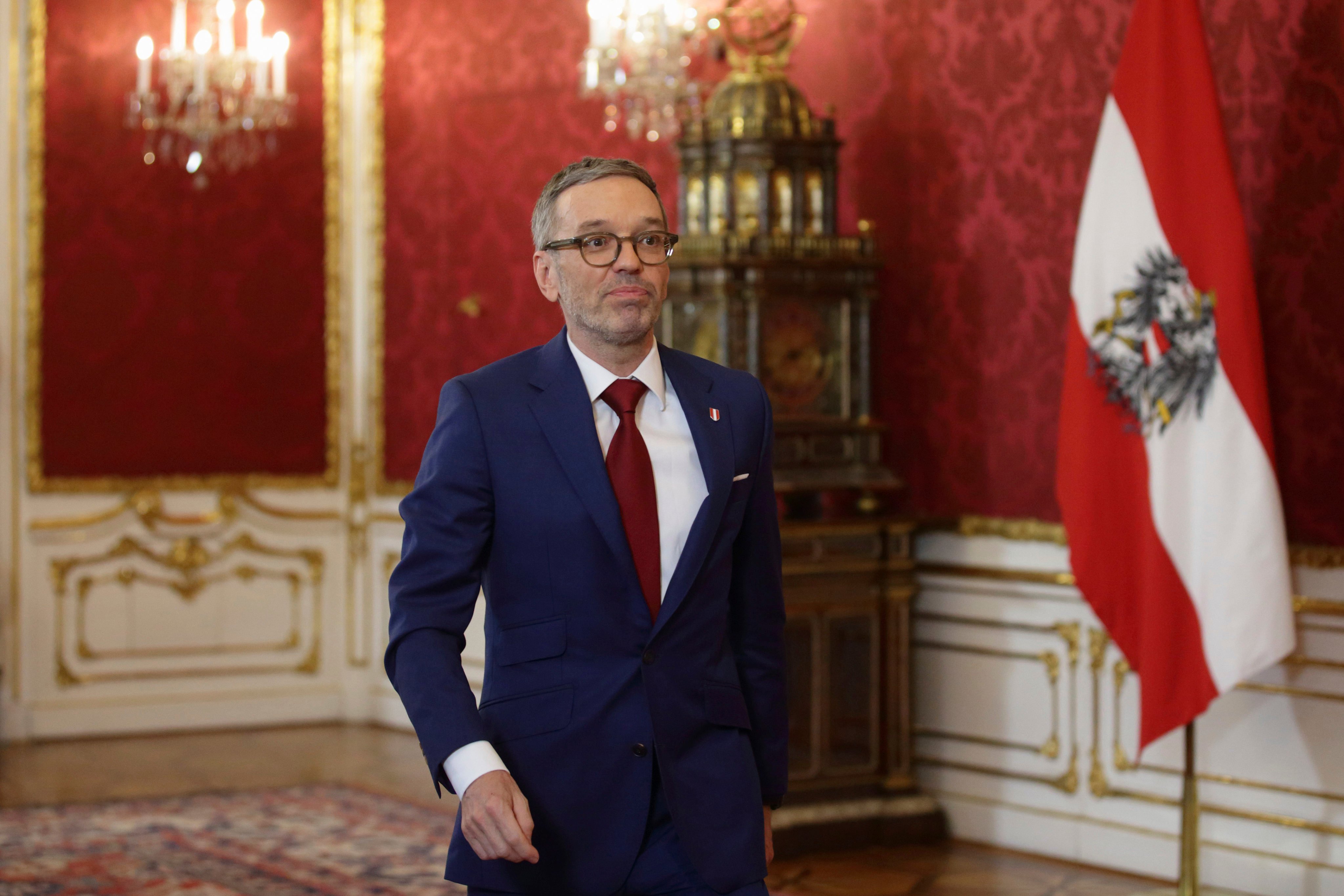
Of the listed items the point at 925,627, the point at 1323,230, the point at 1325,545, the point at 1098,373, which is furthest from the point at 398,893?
the point at 1323,230

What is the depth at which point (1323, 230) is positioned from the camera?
154 inches

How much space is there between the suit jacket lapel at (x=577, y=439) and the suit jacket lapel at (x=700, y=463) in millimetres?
60

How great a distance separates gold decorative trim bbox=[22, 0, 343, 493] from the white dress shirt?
4988 millimetres

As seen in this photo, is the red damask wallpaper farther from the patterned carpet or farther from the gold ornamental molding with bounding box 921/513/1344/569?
the gold ornamental molding with bounding box 921/513/1344/569

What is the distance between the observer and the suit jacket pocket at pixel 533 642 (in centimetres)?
184

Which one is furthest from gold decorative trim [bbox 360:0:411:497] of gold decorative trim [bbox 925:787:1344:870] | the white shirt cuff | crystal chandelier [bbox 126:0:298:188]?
the white shirt cuff

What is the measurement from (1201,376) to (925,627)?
4.61 ft

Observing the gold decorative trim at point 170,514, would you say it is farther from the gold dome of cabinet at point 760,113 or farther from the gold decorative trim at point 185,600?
the gold dome of cabinet at point 760,113

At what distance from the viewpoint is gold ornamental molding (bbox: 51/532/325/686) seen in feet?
20.9

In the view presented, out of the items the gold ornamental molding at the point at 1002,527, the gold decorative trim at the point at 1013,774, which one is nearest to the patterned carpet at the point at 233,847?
the gold decorative trim at the point at 1013,774

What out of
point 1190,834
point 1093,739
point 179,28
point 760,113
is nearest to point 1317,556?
point 1190,834

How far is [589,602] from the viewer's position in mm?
1846

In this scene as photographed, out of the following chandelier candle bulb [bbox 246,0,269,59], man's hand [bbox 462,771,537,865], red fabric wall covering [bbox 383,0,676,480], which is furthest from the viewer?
red fabric wall covering [bbox 383,0,676,480]

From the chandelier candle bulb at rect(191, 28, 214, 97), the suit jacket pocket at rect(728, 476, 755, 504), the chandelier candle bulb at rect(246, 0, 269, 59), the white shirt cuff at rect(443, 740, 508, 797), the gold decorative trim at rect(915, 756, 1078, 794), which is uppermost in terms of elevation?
the chandelier candle bulb at rect(246, 0, 269, 59)
